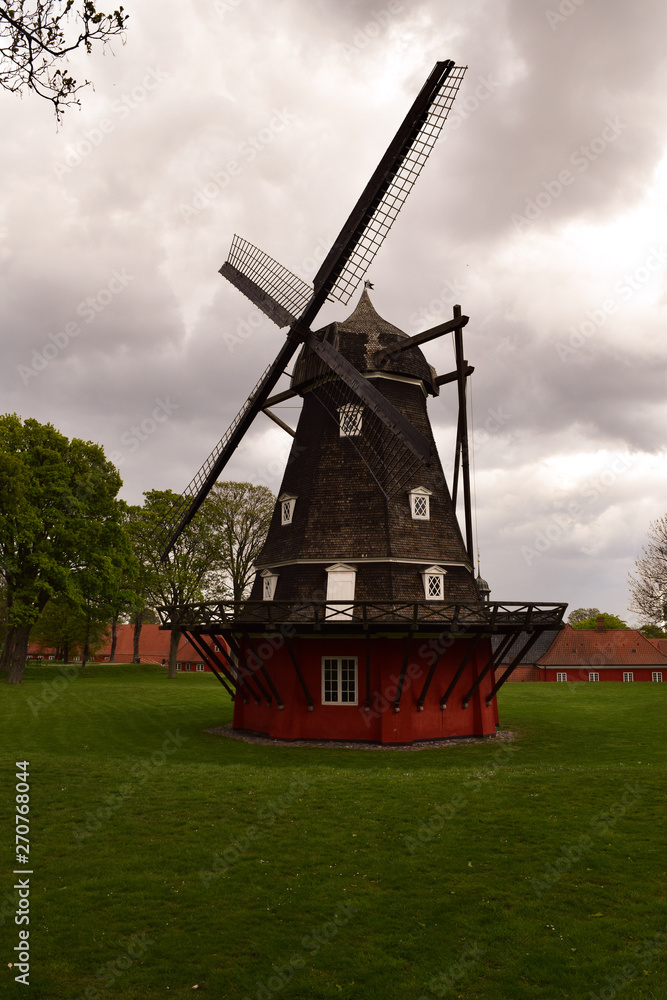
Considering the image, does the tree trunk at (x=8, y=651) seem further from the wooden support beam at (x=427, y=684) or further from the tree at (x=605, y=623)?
the tree at (x=605, y=623)

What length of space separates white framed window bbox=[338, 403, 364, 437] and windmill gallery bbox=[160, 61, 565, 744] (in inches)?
1.3

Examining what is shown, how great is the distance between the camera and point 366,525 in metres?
20.2

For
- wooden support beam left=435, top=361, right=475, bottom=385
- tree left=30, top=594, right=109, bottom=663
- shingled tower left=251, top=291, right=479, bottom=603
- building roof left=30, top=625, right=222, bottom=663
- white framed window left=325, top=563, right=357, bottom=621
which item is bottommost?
building roof left=30, top=625, right=222, bottom=663

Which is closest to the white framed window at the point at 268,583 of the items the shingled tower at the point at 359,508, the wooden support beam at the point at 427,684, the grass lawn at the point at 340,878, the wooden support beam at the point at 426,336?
the shingled tower at the point at 359,508

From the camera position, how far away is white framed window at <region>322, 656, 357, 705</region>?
1941 centimetres

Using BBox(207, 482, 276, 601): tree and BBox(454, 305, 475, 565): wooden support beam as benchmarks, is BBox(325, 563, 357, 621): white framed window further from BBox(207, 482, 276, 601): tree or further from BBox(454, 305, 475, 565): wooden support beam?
BBox(207, 482, 276, 601): tree

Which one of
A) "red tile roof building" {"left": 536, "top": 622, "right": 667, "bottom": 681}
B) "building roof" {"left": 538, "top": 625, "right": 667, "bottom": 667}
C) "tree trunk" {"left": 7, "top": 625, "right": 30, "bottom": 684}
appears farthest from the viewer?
"building roof" {"left": 538, "top": 625, "right": 667, "bottom": 667}

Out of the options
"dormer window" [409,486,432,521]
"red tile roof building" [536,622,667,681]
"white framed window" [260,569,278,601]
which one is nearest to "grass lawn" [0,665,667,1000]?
"white framed window" [260,569,278,601]

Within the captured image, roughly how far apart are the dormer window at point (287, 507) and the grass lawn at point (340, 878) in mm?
7918

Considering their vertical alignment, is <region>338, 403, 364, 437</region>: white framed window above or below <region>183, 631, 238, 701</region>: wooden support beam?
above

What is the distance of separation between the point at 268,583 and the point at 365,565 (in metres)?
3.65

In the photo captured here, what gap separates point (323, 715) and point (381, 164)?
16041 millimetres

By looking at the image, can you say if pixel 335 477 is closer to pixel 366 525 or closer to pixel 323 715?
pixel 366 525

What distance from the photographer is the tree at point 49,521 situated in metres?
32.6
